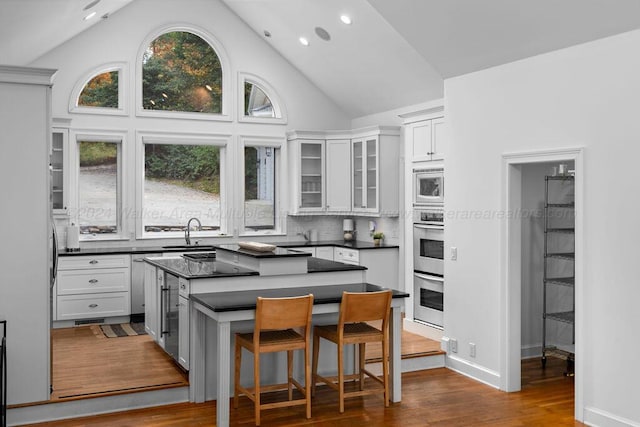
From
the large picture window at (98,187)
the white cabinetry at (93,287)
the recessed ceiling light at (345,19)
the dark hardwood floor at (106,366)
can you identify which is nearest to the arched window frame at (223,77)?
the large picture window at (98,187)

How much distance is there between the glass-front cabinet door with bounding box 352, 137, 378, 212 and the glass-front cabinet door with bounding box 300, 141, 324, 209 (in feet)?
1.81

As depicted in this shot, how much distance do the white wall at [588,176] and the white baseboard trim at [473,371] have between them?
3 cm

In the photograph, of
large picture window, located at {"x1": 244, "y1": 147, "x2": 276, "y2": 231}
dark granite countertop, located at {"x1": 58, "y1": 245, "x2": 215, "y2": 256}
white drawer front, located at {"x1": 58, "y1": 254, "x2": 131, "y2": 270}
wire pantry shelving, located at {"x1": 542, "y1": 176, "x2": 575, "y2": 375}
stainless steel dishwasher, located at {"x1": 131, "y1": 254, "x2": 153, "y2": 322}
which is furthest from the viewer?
large picture window, located at {"x1": 244, "y1": 147, "x2": 276, "y2": 231}

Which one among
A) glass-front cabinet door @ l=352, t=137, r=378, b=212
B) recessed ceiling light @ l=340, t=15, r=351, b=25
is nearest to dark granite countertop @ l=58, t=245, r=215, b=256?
glass-front cabinet door @ l=352, t=137, r=378, b=212

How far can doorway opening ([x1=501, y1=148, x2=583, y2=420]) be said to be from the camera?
222 inches

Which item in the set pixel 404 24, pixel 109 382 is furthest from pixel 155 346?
pixel 404 24

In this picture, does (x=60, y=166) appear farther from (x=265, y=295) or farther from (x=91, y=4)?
(x=265, y=295)

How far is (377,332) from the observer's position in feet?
17.1

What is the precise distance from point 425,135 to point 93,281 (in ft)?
14.0

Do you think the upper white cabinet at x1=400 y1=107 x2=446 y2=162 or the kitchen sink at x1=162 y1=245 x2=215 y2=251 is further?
the kitchen sink at x1=162 y1=245 x2=215 y2=251

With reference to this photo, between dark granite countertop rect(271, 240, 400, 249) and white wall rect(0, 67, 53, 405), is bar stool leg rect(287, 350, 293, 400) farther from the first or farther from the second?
dark granite countertop rect(271, 240, 400, 249)

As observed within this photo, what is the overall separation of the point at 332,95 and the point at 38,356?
5952 mm

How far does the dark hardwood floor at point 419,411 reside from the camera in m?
→ 4.85

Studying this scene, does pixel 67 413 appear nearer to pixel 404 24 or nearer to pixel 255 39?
pixel 404 24
